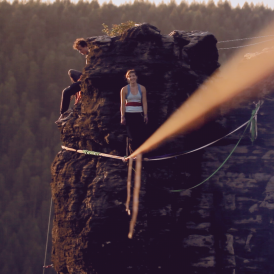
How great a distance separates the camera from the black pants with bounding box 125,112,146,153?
334 inches

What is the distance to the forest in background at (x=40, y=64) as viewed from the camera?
163ft

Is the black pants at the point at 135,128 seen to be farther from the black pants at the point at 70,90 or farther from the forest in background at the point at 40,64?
the forest in background at the point at 40,64

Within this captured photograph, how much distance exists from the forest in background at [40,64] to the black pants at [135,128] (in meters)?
38.5

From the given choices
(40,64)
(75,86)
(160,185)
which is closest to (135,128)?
(160,185)

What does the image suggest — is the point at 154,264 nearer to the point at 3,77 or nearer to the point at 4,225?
the point at 4,225

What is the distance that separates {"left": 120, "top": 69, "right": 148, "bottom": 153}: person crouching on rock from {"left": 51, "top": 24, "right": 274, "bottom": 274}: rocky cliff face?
47 centimetres

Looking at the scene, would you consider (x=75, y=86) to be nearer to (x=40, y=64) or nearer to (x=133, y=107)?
(x=133, y=107)

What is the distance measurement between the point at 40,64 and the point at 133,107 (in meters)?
52.3

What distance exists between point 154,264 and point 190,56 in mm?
3885

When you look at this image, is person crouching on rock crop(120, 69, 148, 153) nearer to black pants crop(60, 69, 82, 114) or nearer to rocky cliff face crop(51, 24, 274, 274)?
rocky cliff face crop(51, 24, 274, 274)

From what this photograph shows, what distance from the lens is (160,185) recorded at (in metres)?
9.22

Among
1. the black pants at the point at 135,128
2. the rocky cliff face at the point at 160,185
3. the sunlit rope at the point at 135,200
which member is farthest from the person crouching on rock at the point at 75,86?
the sunlit rope at the point at 135,200

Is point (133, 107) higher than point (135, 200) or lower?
higher

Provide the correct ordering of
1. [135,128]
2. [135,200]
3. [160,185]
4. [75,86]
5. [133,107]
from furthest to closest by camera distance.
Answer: [75,86] < [160,185] < [135,200] < [135,128] < [133,107]
